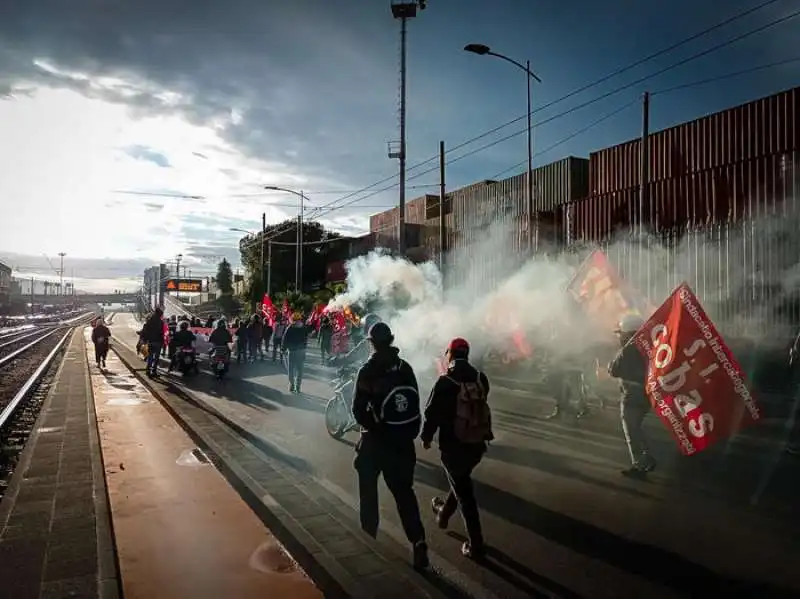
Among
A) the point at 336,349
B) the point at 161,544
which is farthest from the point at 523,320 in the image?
the point at 161,544

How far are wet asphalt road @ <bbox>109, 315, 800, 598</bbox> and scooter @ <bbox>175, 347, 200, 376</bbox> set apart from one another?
691 cm

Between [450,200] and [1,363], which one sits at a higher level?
[450,200]

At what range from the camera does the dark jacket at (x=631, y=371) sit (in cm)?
650

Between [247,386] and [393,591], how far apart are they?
1071 cm

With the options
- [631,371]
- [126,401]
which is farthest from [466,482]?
[126,401]

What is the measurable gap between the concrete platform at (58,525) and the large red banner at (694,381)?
5.08m

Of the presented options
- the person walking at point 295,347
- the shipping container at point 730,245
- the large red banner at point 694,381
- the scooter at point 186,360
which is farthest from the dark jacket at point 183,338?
the large red banner at point 694,381

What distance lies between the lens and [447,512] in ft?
15.5

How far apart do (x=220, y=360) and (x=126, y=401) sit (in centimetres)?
328

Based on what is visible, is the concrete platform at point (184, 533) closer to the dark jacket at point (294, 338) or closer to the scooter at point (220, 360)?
the dark jacket at point (294, 338)

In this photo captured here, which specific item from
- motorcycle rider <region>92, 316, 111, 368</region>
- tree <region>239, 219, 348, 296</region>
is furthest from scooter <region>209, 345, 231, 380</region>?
tree <region>239, 219, 348, 296</region>

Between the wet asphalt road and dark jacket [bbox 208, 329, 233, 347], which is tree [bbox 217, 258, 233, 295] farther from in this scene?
the wet asphalt road

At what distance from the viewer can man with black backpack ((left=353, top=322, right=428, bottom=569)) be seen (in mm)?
4191

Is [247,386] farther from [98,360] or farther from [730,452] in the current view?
[730,452]
